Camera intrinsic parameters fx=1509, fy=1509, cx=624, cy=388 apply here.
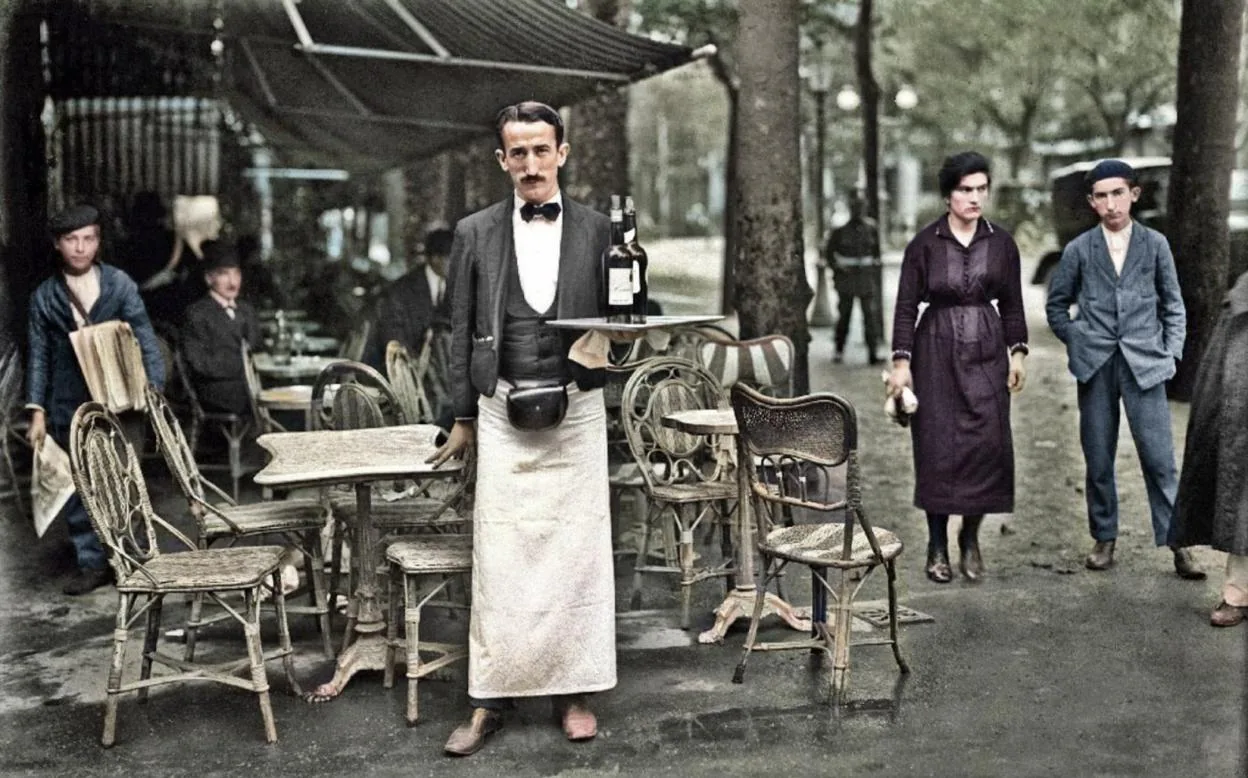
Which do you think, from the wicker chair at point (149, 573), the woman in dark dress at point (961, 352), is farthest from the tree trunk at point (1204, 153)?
the wicker chair at point (149, 573)

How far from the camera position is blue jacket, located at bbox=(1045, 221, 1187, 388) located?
732cm

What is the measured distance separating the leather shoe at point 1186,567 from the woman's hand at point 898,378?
1585 mm

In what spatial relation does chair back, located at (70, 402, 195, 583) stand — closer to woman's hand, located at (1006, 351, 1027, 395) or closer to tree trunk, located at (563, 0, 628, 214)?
woman's hand, located at (1006, 351, 1027, 395)

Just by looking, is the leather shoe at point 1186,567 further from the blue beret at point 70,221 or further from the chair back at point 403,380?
the blue beret at point 70,221

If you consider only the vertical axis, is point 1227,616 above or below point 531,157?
below

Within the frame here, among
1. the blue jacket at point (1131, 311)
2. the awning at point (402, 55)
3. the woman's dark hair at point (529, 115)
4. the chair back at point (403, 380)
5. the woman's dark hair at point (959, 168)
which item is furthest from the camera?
the awning at point (402, 55)

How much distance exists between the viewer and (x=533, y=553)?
513cm

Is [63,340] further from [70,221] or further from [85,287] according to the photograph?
[70,221]

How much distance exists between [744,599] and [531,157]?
2379mm

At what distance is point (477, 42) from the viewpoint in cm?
930

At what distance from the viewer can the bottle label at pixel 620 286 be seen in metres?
4.98

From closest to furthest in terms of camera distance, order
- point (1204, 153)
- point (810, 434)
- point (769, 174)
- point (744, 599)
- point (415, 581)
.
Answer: point (810, 434) < point (415, 581) < point (744, 599) < point (769, 174) < point (1204, 153)

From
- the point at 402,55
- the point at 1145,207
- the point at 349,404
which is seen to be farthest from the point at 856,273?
the point at 349,404

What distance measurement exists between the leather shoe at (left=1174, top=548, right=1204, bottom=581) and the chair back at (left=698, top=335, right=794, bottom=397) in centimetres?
224
